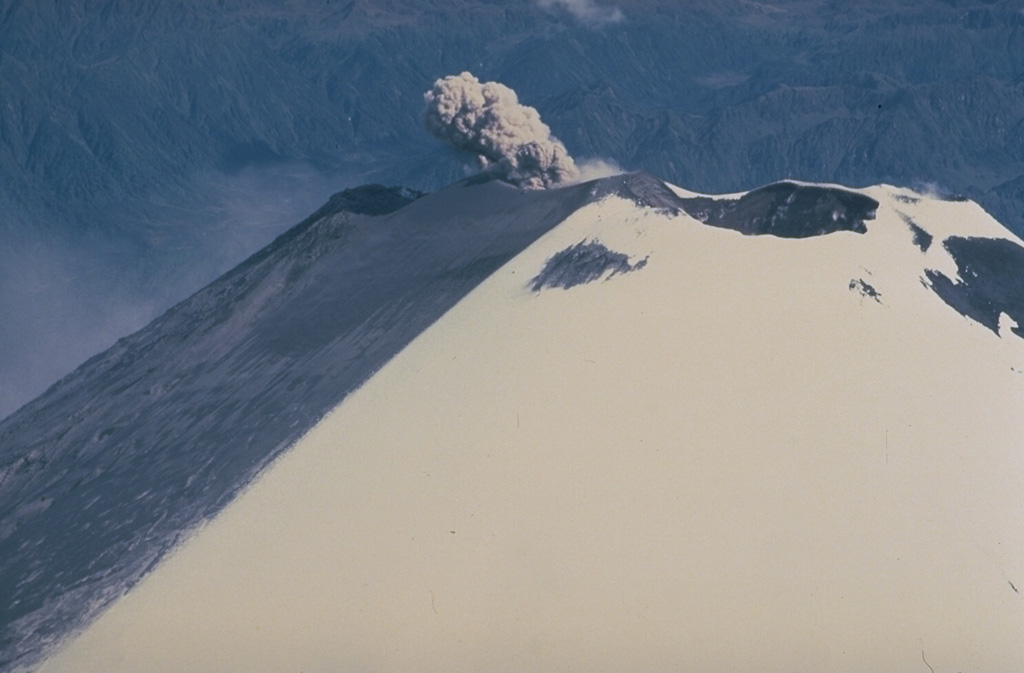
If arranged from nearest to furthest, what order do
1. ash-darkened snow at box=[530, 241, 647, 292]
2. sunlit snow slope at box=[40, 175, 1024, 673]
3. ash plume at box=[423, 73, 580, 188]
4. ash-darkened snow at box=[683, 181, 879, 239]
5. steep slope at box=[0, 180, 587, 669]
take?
sunlit snow slope at box=[40, 175, 1024, 673]
steep slope at box=[0, 180, 587, 669]
ash-darkened snow at box=[530, 241, 647, 292]
ash-darkened snow at box=[683, 181, 879, 239]
ash plume at box=[423, 73, 580, 188]

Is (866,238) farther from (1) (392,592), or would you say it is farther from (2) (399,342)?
(1) (392,592)

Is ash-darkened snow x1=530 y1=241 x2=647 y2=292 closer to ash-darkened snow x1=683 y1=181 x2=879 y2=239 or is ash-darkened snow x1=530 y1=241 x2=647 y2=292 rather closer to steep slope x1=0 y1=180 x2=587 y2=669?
steep slope x1=0 y1=180 x2=587 y2=669

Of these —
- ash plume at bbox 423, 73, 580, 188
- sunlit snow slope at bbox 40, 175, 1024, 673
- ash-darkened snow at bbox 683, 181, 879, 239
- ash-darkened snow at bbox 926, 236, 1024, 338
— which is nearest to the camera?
sunlit snow slope at bbox 40, 175, 1024, 673

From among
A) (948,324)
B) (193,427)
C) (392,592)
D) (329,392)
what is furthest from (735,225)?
(392,592)

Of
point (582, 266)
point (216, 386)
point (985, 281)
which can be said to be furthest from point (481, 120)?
point (985, 281)

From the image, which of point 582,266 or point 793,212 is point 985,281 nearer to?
point 793,212

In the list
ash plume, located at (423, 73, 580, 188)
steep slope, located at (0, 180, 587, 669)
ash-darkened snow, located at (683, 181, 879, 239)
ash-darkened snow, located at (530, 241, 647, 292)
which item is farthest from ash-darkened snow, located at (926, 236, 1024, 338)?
ash plume, located at (423, 73, 580, 188)

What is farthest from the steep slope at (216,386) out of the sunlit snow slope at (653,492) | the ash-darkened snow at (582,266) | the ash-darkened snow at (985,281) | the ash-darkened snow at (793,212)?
the ash-darkened snow at (985,281)
